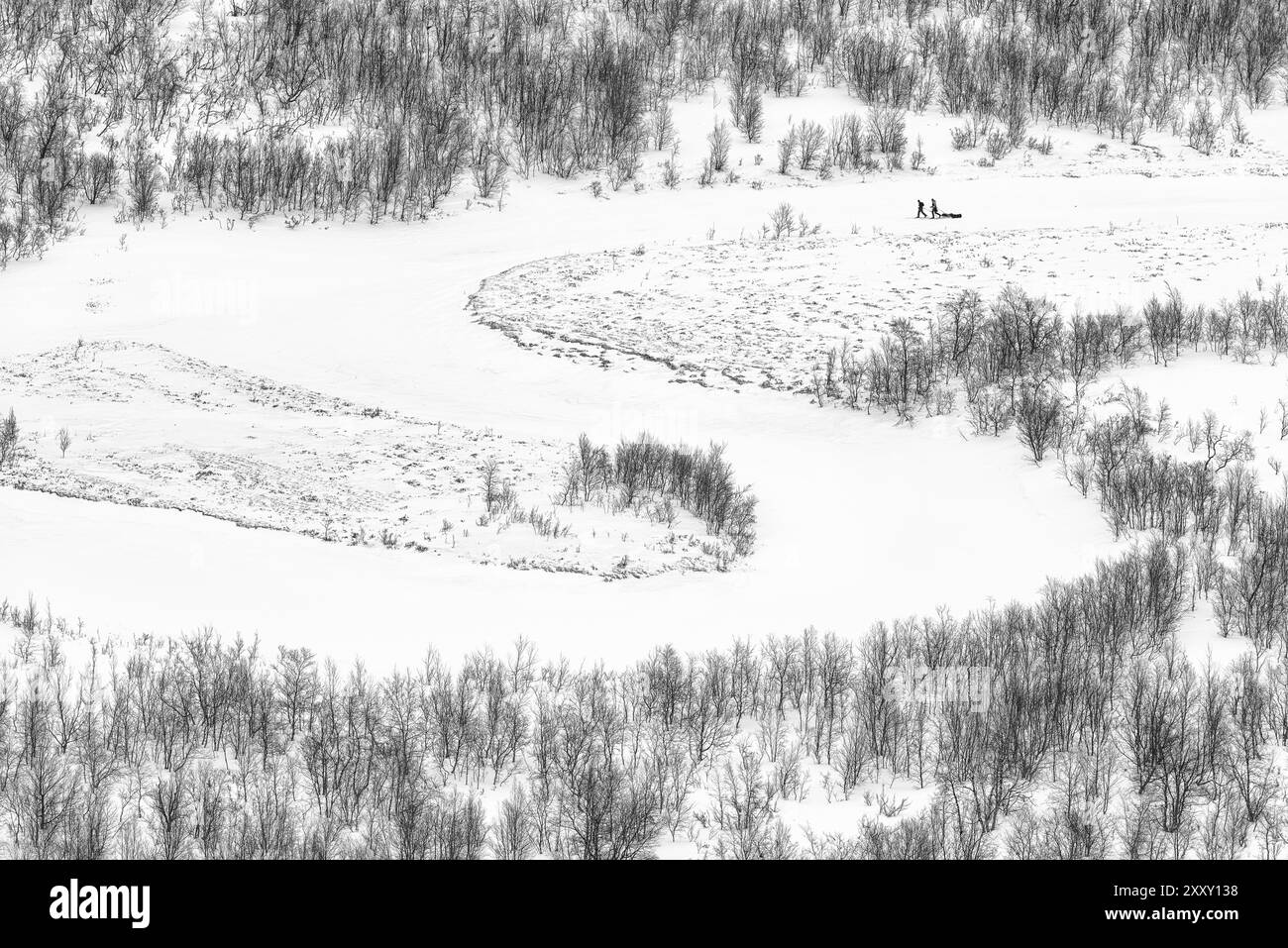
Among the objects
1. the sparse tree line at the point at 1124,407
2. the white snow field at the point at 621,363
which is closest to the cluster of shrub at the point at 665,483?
the white snow field at the point at 621,363

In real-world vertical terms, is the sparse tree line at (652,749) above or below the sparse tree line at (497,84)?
below

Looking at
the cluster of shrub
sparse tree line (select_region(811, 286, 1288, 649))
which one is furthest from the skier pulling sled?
the cluster of shrub

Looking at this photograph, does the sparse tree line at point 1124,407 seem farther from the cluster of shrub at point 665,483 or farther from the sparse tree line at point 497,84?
the sparse tree line at point 497,84

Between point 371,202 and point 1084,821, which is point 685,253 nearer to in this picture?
point 371,202

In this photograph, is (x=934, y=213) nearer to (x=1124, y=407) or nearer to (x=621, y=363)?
(x=621, y=363)

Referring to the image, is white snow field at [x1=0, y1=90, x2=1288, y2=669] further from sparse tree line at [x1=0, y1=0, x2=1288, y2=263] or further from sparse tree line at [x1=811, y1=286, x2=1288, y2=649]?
sparse tree line at [x1=0, y1=0, x2=1288, y2=263]

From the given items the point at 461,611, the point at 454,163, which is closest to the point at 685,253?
the point at 454,163

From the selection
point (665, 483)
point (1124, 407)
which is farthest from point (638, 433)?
point (1124, 407)
